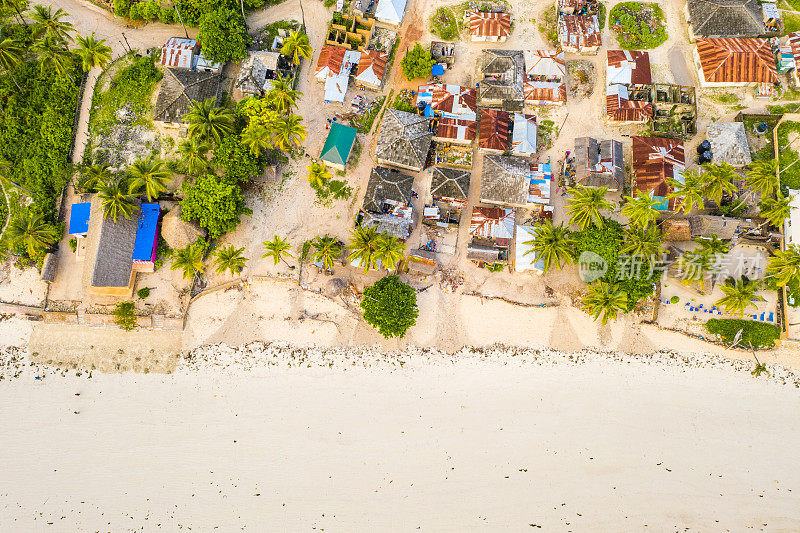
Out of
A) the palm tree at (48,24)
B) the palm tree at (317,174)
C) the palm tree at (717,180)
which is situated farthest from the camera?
the palm tree at (48,24)

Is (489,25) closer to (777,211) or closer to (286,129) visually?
(286,129)

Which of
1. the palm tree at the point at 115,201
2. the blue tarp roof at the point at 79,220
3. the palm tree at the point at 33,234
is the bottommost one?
the palm tree at the point at 33,234

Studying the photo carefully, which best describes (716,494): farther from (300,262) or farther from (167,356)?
(167,356)

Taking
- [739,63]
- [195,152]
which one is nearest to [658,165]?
[739,63]

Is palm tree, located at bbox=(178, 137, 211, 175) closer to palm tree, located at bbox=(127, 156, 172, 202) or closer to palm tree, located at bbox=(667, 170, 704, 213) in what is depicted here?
palm tree, located at bbox=(127, 156, 172, 202)

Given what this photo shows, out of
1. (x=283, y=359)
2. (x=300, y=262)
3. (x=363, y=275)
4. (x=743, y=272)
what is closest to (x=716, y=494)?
(x=743, y=272)

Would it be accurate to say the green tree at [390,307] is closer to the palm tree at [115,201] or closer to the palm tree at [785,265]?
the palm tree at [115,201]

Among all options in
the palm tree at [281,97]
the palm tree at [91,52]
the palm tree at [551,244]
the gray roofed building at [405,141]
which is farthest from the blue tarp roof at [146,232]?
the palm tree at [551,244]
